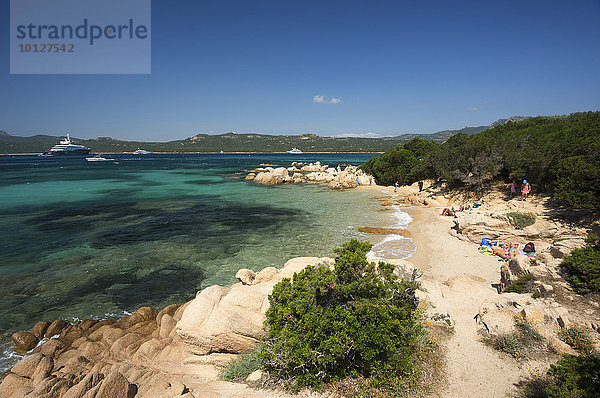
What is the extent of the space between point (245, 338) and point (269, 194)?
30590 millimetres

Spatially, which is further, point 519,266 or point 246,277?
point 246,277

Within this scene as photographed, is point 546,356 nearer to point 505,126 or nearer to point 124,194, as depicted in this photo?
point 505,126

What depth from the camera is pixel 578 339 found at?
6.23m

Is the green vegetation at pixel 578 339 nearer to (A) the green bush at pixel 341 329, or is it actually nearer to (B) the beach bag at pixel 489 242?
(A) the green bush at pixel 341 329

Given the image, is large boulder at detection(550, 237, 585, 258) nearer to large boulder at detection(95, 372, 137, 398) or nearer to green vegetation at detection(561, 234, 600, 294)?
green vegetation at detection(561, 234, 600, 294)

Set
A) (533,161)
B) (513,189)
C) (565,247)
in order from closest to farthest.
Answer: (565,247), (533,161), (513,189)

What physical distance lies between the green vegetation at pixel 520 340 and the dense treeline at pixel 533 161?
12609 mm

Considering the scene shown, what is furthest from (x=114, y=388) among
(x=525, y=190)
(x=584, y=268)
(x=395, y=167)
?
(x=395, y=167)

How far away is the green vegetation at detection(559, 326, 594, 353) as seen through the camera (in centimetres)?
596

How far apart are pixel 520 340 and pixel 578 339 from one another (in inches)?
43.6

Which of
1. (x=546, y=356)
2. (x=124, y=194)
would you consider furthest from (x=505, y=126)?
(x=124, y=194)

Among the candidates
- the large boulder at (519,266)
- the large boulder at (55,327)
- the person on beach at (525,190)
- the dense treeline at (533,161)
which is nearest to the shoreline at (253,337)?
the large boulder at (55,327)

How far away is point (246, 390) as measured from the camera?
222 inches

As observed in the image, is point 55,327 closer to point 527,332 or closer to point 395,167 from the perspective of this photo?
point 527,332
